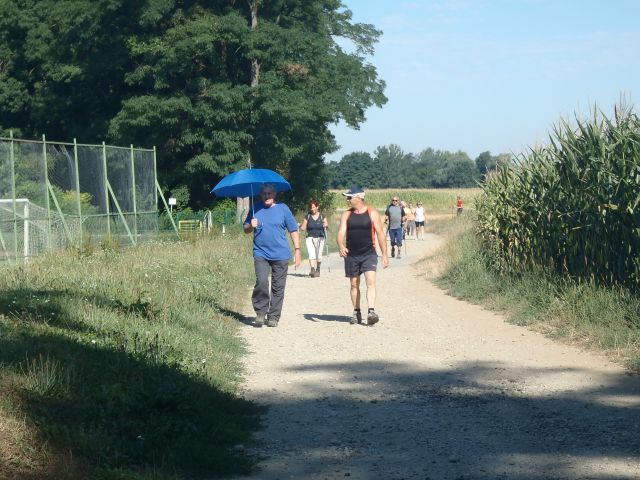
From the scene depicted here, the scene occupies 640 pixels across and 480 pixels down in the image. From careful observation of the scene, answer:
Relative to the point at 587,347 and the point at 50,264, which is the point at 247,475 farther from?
the point at 50,264

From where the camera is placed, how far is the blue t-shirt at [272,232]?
13445 mm

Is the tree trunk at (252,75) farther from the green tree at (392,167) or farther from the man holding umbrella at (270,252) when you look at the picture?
the green tree at (392,167)

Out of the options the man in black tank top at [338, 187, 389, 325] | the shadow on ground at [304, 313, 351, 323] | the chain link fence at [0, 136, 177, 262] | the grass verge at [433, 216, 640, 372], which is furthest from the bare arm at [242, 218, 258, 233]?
the chain link fence at [0, 136, 177, 262]

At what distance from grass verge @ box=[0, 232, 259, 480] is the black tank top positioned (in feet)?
6.28

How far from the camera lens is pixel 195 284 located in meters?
15.7

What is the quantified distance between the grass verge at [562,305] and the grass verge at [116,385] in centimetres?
403

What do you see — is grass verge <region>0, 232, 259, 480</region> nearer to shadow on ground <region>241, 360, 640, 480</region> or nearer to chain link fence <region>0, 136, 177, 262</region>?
shadow on ground <region>241, 360, 640, 480</region>

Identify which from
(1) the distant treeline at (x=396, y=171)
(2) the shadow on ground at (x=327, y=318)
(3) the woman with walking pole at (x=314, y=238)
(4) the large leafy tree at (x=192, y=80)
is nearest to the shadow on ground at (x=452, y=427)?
(2) the shadow on ground at (x=327, y=318)

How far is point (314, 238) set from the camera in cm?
2212

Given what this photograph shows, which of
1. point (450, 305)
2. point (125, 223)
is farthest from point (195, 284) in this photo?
point (125, 223)

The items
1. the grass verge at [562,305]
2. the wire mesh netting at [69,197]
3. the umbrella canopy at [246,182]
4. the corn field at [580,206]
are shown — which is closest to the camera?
the grass verge at [562,305]

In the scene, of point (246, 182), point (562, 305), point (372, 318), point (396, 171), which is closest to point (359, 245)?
point (372, 318)

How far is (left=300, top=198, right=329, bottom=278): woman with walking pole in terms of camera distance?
21908mm

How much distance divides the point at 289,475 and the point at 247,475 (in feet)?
0.86
